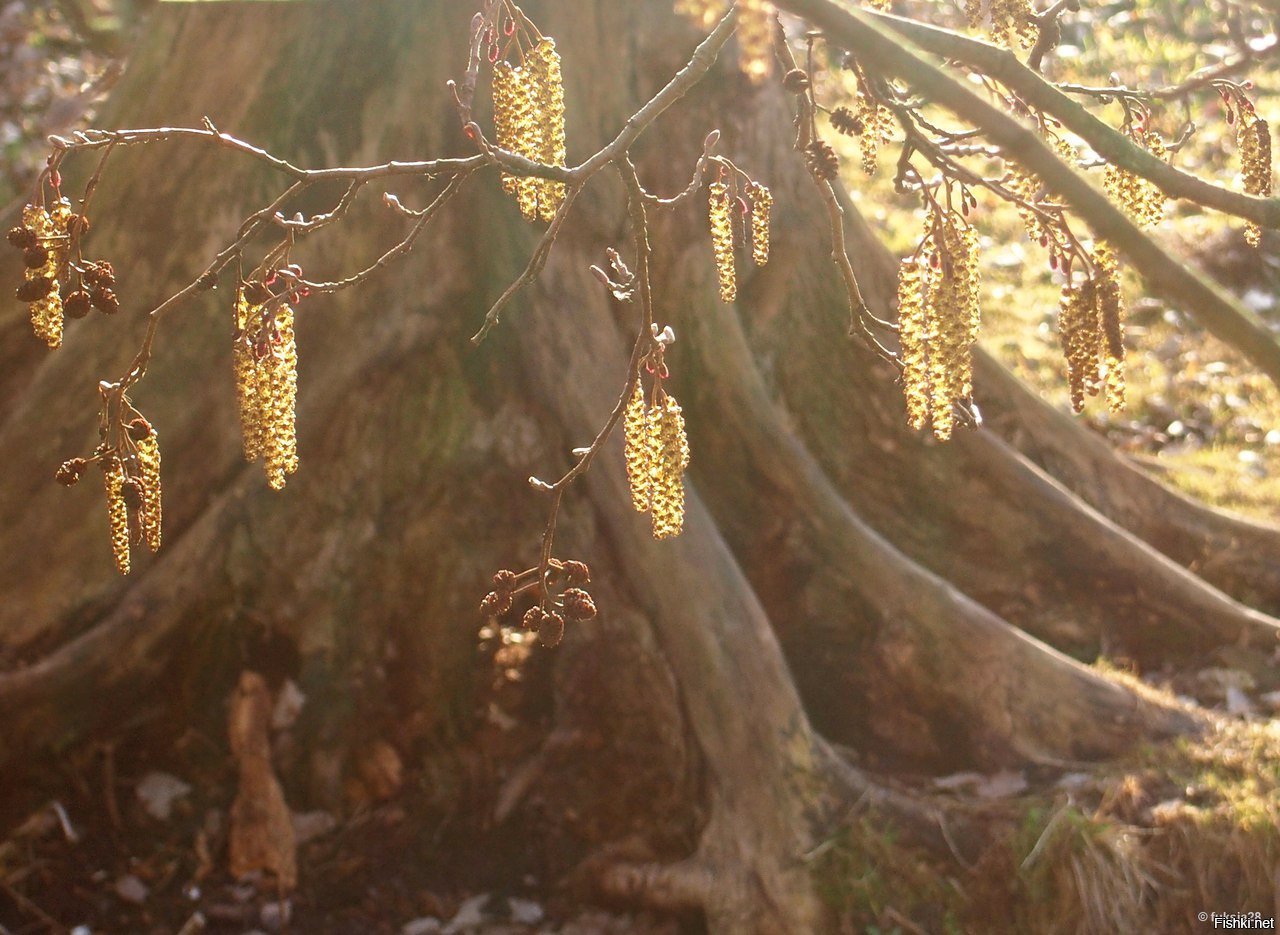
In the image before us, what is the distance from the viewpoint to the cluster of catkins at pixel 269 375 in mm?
2045

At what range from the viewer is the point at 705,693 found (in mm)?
3754

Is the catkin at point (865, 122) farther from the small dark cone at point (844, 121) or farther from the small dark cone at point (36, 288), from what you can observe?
the small dark cone at point (36, 288)

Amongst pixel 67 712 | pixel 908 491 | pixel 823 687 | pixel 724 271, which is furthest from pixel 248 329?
pixel 908 491

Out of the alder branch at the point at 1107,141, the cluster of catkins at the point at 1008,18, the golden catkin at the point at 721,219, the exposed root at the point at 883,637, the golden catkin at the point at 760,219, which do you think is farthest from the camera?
the exposed root at the point at 883,637

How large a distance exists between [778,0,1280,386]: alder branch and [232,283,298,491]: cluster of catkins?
1127mm

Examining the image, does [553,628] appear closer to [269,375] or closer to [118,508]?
[269,375]

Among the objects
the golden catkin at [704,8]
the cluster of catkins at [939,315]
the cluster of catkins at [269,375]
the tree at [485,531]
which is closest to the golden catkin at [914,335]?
the cluster of catkins at [939,315]

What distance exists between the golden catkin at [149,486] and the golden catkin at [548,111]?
0.77 metres

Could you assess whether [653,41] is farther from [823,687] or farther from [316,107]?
[823,687]

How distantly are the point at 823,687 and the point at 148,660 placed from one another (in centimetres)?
211

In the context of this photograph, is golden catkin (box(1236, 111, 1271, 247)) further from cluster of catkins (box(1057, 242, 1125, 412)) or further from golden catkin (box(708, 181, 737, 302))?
golden catkin (box(708, 181, 737, 302))

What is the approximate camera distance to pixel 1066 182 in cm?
121

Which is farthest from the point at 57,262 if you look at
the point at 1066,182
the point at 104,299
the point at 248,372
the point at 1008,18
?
the point at 1008,18

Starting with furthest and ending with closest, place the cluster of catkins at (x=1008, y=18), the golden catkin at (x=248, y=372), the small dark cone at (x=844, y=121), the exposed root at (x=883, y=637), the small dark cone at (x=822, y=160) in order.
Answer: the exposed root at (x=883, y=637), the cluster of catkins at (x=1008, y=18), the golden catkin at (x=248, y=372), the small dark cone at (x=844, y=121), the small dark cone at (x=822, y=160)
